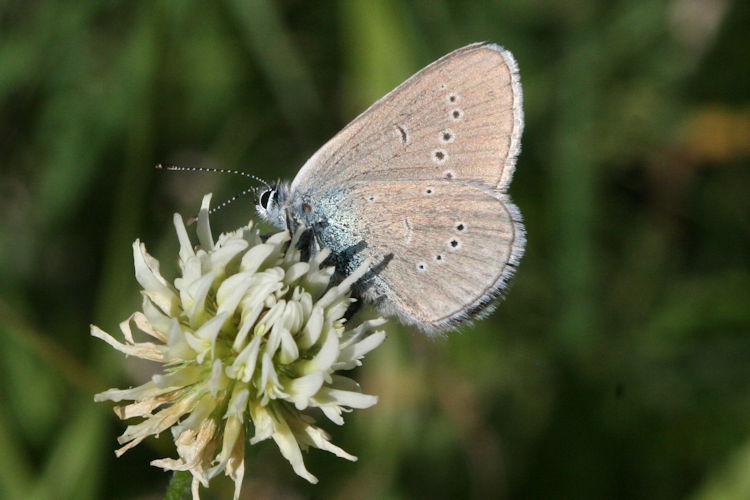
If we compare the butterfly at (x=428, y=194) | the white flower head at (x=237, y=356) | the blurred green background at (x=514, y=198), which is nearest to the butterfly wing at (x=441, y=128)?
the butterfly at (x=428, y=194)

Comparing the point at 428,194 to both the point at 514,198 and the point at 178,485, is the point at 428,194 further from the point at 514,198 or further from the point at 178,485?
the point at 514,198

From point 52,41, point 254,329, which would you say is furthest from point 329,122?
point 254,329

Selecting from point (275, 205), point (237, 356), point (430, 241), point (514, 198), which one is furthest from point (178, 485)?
point (514, 198)

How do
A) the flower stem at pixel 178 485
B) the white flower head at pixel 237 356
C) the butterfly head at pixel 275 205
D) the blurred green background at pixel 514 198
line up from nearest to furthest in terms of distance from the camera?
the flower stem at pixel 178 485 < the white flower head at pixel 237 356 < the butterfly head at pixel 275 205 < the blurred green background at pixel 514 198

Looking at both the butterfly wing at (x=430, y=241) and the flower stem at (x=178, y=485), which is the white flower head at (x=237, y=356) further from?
the butterfly wing at (x=430, y=241)

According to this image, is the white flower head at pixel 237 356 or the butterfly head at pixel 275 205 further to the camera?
the butterfly head at pixel 275 205

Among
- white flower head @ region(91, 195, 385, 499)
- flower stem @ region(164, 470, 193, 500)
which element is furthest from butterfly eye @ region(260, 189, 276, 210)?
flower stem @ region(164, 470, 193, 500)

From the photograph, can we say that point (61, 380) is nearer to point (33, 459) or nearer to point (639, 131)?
point (33, 459)
